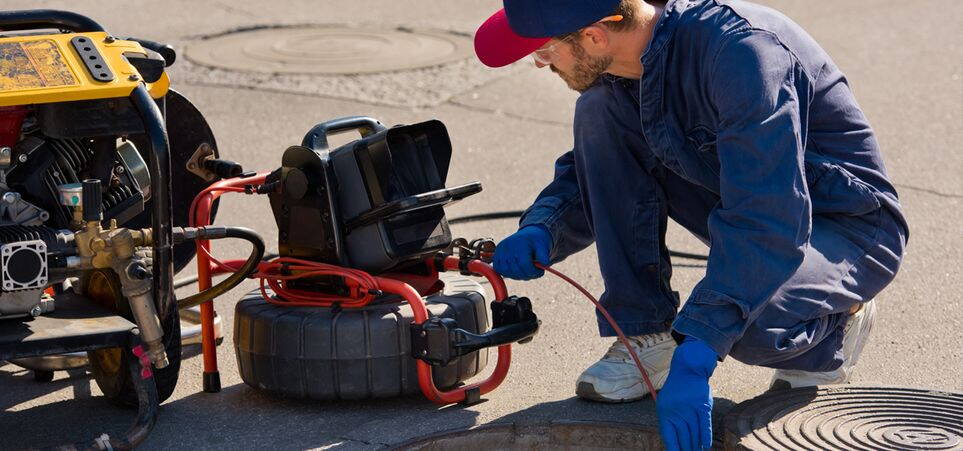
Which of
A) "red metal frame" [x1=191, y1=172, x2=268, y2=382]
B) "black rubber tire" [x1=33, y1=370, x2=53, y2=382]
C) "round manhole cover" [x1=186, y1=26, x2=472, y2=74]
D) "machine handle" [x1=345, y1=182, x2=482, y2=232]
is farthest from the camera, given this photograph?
"round manhole cover" [x1=186, y1=26, x2=472, y2=74]

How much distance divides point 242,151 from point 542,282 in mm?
1886

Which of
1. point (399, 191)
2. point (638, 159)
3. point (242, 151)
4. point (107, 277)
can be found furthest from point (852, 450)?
point (242, 151)

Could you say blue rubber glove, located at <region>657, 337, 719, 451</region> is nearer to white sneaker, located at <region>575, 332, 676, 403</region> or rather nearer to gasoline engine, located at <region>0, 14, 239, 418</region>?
white sneaker, located at <region>575, 332, 676, 403</region>

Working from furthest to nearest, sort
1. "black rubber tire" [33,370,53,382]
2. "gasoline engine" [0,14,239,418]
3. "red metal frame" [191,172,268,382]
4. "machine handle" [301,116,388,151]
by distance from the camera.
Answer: "black rubber tire" [33,370,53,382]
"red metal frame" [191,172,268,382]
"machine handle" [301,116,388,151]
"gasoline engine" [0,14,239,418]

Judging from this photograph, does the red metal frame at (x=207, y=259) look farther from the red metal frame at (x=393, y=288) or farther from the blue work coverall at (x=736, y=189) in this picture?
the blue work coverall at (x=736, y=189)

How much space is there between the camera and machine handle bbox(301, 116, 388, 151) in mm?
3064

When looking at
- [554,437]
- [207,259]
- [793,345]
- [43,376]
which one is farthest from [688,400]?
[43,376]

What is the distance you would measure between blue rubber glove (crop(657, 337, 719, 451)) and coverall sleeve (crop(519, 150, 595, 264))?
72 cm

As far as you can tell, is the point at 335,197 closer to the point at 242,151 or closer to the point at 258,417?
the point at 258,417

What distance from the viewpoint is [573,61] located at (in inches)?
112

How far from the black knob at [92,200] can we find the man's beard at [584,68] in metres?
1.04

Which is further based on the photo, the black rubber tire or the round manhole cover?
the round manhole cover

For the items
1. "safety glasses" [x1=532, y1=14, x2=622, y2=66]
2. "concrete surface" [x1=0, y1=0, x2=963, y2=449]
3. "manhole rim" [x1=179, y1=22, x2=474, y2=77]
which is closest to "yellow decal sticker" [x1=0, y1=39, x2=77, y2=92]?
"concrete surface" [x1=0, y1=0, x2=963, y2=449]

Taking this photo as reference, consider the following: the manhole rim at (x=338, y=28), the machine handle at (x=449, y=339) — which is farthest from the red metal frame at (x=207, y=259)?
the manhole rim at (x=338, y=28)
